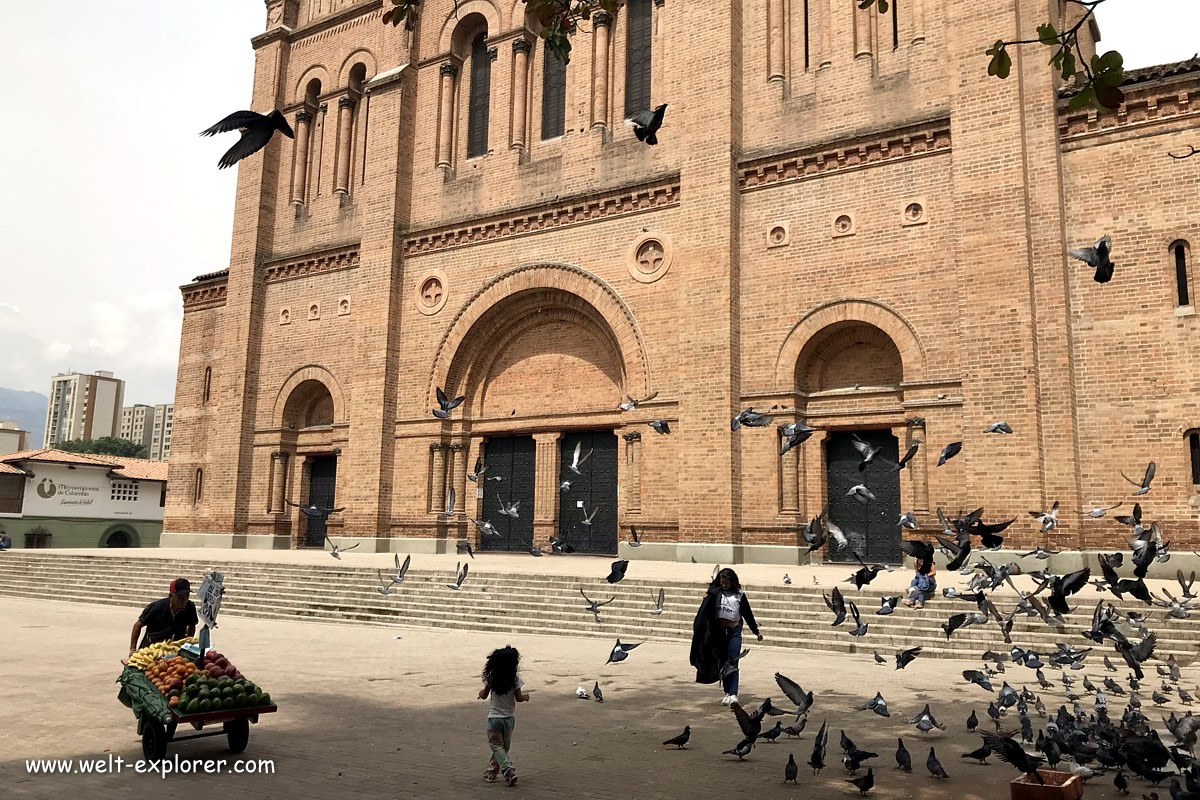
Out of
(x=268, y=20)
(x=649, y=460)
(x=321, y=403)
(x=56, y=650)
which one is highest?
(x=268, y=20)

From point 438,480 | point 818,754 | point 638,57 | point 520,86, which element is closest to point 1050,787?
point 818,754

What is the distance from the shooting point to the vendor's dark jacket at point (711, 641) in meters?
8.95

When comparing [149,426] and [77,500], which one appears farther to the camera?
[149,426]

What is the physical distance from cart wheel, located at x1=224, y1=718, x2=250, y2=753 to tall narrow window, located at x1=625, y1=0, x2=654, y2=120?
737 inches

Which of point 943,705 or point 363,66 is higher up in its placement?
point 363,66

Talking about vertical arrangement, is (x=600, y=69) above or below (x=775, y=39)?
above

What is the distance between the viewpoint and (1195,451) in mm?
15133

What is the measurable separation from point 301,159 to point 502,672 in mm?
25611

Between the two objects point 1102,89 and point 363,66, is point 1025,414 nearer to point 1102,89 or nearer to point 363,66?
point 1102,89

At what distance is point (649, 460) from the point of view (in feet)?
66.7

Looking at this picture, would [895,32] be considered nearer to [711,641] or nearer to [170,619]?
Result: [711,641]

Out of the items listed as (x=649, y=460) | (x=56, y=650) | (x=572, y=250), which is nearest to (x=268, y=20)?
(x=572, y=250)

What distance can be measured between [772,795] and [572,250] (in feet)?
58.7

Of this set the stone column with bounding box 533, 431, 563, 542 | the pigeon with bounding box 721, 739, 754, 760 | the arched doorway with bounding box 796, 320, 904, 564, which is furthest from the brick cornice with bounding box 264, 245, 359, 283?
the pigeon with bounding box 721, 739, 754, 760
